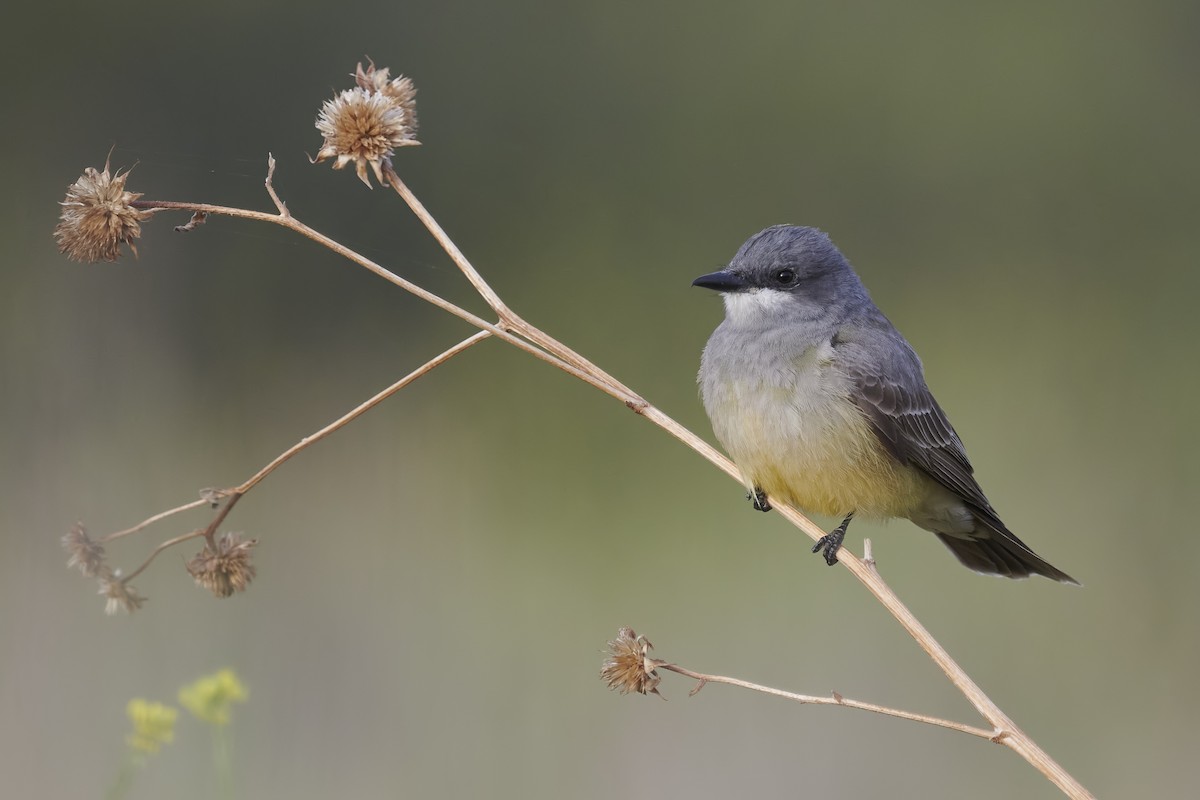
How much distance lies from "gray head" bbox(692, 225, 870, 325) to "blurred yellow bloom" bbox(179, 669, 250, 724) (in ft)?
6.21

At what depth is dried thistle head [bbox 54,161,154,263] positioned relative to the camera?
2436 millimetres

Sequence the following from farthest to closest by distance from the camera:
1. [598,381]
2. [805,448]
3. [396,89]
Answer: [805,448], [396,89], [598,381]

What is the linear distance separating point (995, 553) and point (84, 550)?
9.66 feet

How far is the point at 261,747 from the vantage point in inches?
201

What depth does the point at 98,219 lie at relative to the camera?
2461 mm

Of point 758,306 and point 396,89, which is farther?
point 758,306

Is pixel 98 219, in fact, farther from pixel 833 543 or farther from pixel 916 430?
pixel 916 430

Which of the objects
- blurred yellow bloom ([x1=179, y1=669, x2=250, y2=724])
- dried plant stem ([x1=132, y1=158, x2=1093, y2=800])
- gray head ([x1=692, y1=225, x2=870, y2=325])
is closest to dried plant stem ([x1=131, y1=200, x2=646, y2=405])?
dried plant stem ([x1=132, y1=158, x2=1093, y2=800])

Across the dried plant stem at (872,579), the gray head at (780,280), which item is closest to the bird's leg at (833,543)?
the dried plant stem at (872,579)

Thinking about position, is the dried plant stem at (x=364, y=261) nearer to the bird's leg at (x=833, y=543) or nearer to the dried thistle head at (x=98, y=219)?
the dried thistle head at (x=98, y=219)

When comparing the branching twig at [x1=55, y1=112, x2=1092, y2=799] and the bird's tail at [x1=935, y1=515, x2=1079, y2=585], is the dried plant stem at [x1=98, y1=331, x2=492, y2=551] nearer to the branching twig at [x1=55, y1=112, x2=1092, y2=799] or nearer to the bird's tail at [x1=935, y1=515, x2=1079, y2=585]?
the branching twig at [x1=55, y1=112, x2=1092, y2=799]

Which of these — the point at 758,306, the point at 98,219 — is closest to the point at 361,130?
the point at 98,219

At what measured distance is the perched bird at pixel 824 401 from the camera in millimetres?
3629

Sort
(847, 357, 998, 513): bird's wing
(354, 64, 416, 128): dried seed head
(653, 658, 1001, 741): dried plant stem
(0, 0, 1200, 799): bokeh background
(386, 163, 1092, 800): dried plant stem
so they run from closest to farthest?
1. (653, 658, 1001, 741): dried plant stem
2. (386, 163, 1092, 800): dried plant stem
3. (354, 64, 416, 128): dried seed head
4. (847, 357, 998, 513): bird's wing
5. (0, 0, 1200, 799): bokeh background
